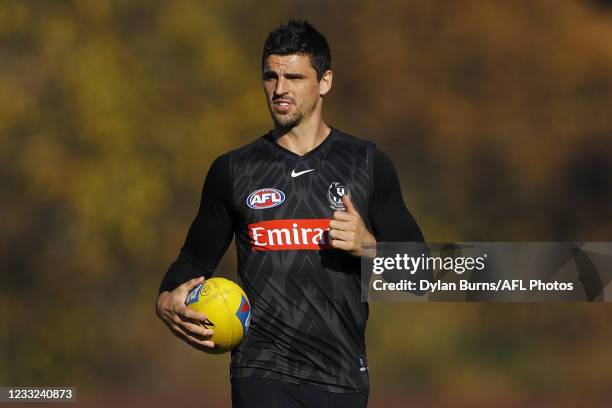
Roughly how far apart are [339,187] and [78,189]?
9.46 metres

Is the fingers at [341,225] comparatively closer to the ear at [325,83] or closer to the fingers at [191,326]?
the fingers at [191,326]

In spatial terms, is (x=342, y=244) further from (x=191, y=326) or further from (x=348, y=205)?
(x=191, y=326)

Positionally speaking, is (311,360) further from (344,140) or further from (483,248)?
(483,248)

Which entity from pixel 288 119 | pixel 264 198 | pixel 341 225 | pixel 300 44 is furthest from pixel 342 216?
pixel 300 44

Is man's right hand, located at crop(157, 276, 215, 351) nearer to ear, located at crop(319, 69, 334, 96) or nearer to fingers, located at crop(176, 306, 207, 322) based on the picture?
fingers, located at crop(176, 306, 207, 322)

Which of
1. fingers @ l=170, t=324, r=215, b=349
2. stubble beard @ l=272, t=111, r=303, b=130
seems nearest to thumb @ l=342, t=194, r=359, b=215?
stubble beard @ l=272, t=111, r=303, b=130

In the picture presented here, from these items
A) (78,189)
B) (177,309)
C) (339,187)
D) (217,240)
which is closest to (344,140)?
(339,187)

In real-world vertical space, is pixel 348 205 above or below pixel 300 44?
below

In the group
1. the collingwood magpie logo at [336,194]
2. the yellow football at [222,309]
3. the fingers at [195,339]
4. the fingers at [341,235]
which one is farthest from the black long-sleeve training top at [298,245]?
the fingers at [341,235]

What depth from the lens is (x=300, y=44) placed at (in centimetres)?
565

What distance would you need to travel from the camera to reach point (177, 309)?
Result: 529 centimetres

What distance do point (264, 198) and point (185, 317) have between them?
29.9 inches

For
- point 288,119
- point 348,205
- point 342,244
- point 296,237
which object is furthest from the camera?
point 288,119

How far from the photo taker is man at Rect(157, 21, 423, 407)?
5.34 m
